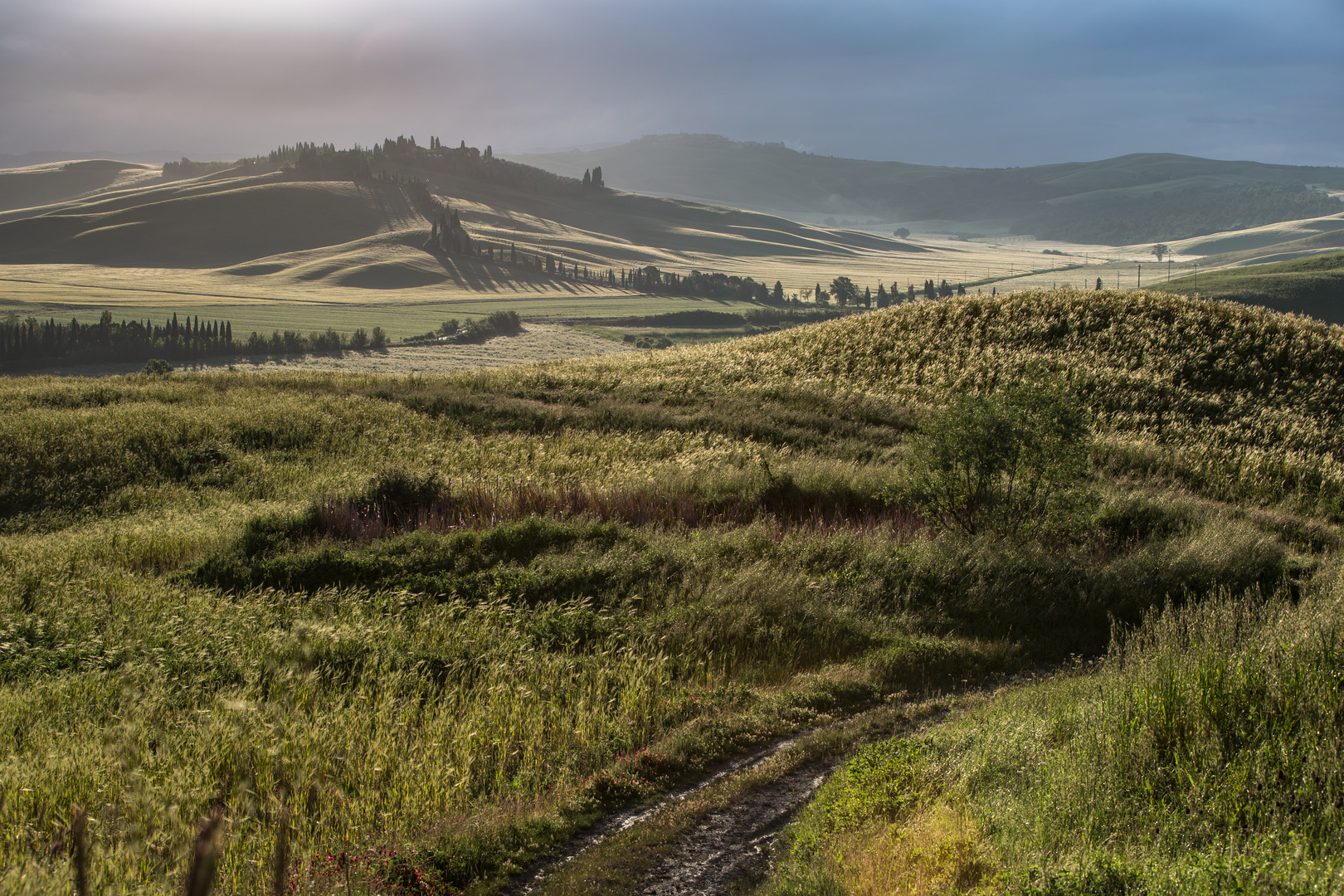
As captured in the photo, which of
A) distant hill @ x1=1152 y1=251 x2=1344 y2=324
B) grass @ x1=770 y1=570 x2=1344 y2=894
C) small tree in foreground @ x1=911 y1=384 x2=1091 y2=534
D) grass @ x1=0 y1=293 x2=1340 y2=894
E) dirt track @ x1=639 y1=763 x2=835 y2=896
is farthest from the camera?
distant hill @ x1=1152 y1=251 x2=1344 y2=324

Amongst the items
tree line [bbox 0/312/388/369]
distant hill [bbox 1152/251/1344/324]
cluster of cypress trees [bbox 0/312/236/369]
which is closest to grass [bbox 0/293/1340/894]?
cluster of cypress trees [bbox 0/312/236/369]

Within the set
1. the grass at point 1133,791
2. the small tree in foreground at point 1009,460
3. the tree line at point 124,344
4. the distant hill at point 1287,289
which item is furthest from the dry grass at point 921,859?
the distant hill at point 1287,289

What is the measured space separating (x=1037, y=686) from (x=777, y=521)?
28.7 feet

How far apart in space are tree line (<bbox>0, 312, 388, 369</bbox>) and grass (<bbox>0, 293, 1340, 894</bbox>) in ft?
266

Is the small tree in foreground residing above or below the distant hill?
below

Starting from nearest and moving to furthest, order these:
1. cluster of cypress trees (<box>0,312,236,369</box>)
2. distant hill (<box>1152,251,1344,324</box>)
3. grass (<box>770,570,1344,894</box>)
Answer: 1. grass (<box>770,570,1344,894</box>)
2. cluster of cypress trees (<box>0,312,236,369</box>)
3. distant hill (<box>1152,251,1344,324</box>)

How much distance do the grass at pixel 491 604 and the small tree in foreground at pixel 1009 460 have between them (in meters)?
1.03

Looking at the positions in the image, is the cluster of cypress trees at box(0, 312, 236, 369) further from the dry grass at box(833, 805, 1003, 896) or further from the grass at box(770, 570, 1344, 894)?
the dry grass at box(833, 805, 1003, 896)

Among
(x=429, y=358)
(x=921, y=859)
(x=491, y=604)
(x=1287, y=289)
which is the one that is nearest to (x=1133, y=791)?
(x=921, y=859)

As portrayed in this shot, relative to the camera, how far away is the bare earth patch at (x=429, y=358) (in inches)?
3629

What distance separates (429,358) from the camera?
106 m

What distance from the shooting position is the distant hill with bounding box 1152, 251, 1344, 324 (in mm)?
116062

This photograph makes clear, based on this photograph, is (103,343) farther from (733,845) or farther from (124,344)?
(733,845)

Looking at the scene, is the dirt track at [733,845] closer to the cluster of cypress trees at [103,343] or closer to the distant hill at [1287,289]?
the cluster of cypress trees at [103,343]
